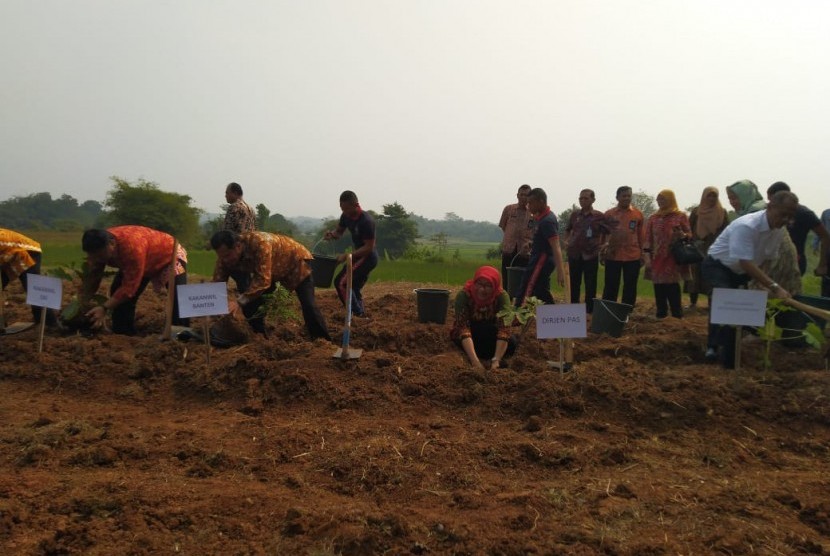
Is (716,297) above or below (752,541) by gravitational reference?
above

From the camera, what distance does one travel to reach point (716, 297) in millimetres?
3904

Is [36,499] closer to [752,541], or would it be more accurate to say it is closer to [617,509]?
[617,509]

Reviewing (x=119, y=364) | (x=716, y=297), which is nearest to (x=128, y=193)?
(x=119, y=364)

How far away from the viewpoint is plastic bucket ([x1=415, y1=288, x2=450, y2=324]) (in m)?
5.96

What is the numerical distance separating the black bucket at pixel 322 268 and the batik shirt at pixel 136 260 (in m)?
1.38

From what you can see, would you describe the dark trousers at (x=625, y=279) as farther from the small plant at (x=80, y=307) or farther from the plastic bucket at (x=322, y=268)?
the small plant at (x=80, y=307)

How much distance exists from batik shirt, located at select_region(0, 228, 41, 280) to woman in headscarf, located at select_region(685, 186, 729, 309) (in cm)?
692

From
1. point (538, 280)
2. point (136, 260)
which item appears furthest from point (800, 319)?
point (136, 260)

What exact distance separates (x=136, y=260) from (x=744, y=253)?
4.87 m

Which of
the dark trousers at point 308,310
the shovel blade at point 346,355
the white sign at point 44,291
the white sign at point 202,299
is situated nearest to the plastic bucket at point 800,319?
the shovel blade at point 346,355

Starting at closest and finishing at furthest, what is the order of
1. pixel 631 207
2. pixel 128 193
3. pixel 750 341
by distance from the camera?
pixel 750 341, pixel 631 207, pixel 128 193

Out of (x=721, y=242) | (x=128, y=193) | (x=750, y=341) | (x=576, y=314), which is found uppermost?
(x=128, y=193)

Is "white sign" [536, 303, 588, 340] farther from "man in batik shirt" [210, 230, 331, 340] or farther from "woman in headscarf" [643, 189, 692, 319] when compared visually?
"woman in headscarf" [643, 189, 692, 319]

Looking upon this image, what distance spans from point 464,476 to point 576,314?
59.0 inches
